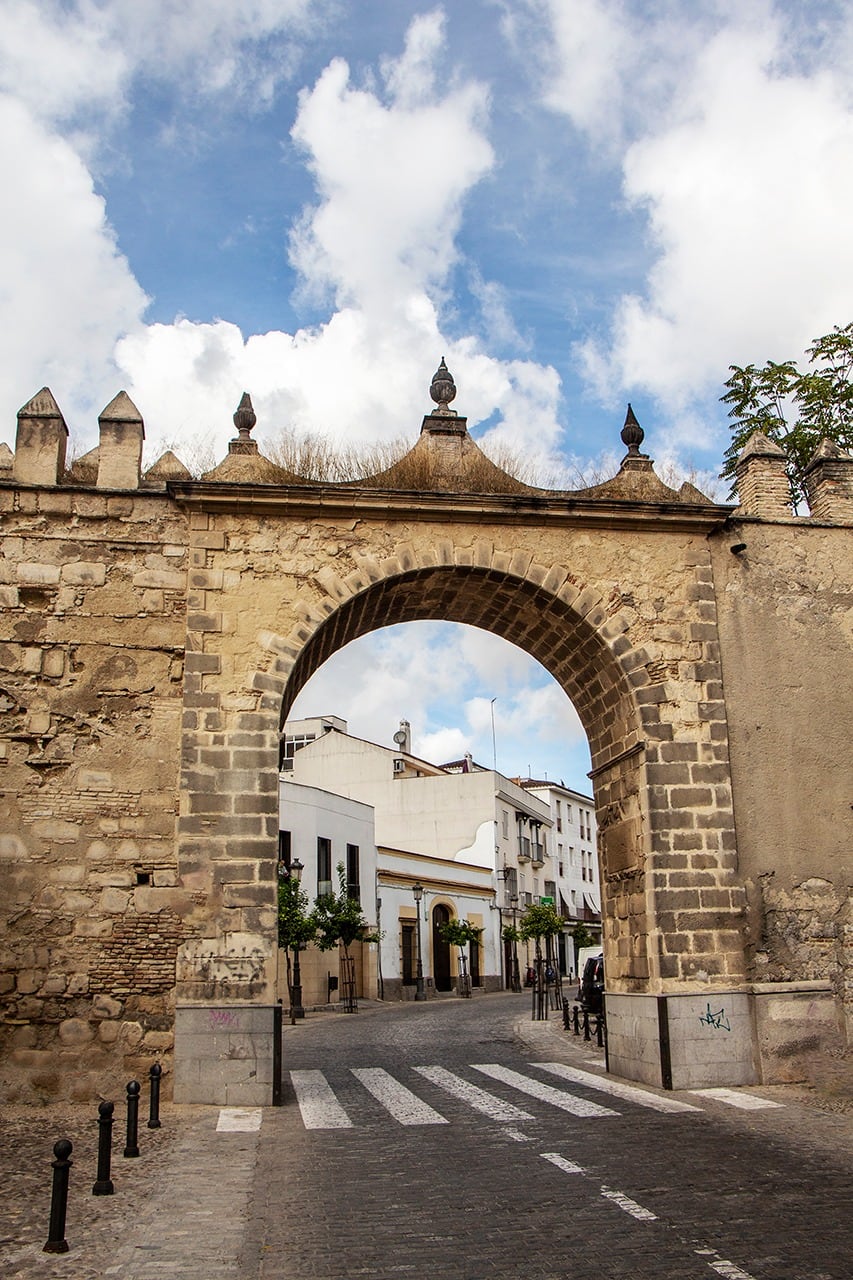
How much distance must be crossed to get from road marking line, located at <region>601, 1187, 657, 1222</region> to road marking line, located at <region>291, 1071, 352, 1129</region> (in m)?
2.89

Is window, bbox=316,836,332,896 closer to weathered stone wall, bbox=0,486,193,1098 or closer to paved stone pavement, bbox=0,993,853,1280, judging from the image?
weathered stone wall, bbox=0,486,193,1098

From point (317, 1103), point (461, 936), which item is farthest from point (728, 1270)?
point (461, 936)

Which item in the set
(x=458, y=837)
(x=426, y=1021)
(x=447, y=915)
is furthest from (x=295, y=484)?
→ (x=458, y=837)

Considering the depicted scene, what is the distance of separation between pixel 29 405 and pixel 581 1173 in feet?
27.5

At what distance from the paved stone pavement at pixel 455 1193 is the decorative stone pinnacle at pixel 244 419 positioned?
6277 millimetres

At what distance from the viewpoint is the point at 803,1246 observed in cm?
443

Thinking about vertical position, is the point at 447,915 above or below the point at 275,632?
below

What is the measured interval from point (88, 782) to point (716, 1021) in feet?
19.8

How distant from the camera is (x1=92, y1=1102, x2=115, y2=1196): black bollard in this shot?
541 centimetres

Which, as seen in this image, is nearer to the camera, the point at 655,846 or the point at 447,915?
the point at 655,846

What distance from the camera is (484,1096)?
9250mm

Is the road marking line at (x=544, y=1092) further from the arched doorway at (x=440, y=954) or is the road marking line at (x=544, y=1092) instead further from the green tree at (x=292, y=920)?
the arched doorway at (x=440, y=954)

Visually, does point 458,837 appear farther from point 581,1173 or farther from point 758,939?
point 581,1173

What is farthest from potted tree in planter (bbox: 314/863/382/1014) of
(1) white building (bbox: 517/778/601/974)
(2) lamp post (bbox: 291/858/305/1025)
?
(1) white building (bbox: 517/778/601/974)
